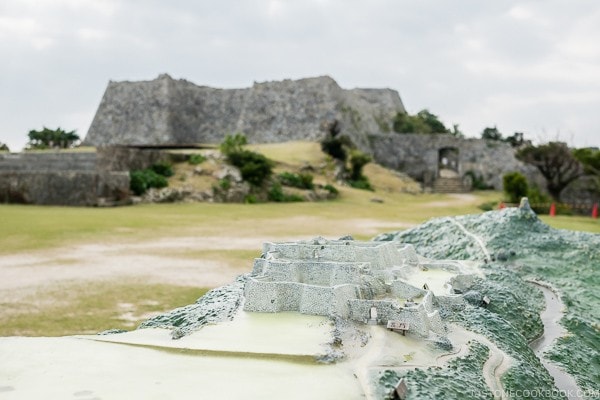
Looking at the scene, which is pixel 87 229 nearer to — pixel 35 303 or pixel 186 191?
pixel 35 303

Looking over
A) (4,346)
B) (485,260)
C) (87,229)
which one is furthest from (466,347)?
(87,229)

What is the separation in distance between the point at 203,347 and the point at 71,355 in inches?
37.0

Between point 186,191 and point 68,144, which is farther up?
point 68,144

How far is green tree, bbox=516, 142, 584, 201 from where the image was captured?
2970cm

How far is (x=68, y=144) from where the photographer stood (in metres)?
36.0

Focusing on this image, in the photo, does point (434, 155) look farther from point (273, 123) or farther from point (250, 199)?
point (250, 199)

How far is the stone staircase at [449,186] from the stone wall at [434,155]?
1.11 m

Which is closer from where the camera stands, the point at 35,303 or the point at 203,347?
the point at 203,347

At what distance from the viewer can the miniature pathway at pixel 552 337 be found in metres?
5.08

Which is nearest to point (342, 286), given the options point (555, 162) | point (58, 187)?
point (58, 187)

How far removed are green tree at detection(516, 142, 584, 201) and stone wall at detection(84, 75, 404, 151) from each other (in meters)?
14.5

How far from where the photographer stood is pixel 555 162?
29.9m

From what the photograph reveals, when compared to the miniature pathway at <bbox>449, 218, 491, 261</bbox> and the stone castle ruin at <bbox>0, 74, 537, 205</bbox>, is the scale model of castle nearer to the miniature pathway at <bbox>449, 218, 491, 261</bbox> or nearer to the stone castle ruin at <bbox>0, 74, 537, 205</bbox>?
the miniature pathway at <bbox>449, 218, 491, 261</bbox>

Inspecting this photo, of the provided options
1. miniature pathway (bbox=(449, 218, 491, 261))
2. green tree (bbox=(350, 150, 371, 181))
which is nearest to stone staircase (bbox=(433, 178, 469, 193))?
green tree (bbox=(350, 150, 371, 181))
